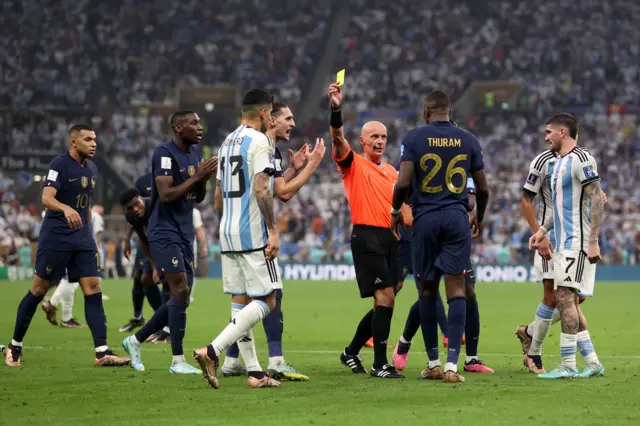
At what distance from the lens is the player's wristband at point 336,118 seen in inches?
377

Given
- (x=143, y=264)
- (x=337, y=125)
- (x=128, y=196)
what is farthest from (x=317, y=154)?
(x=143, y=264)

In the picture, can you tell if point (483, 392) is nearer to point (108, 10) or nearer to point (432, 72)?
point (432, 72)

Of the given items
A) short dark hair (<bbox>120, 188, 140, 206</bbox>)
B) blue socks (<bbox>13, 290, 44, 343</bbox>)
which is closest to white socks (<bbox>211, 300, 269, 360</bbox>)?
blue socks (<bbox>13, 290, 44, 343</bbox>)

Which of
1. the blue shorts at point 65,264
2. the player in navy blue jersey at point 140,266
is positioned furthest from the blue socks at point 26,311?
the player in navy blue jersey at point 140,266

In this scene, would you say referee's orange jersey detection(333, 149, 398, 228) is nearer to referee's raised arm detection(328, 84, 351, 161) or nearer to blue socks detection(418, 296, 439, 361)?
referee's raised arm detection(328, 84, 351, 161)

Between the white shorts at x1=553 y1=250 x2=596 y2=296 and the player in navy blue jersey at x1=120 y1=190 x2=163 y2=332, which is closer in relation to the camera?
the white shorts at x1=553 y1=250 x2=596 y2=296

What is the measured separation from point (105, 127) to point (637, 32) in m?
24.6

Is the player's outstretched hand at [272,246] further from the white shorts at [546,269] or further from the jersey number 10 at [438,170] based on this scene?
the white shorts at [546,269]

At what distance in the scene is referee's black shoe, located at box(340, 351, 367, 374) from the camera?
10.4m

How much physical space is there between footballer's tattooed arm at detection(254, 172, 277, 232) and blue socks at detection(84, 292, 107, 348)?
10.2 feet

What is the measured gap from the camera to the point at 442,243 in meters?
9.47

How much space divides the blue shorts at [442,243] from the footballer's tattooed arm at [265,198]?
4.67 feet

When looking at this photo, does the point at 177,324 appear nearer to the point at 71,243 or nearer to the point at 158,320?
the point at 158,320

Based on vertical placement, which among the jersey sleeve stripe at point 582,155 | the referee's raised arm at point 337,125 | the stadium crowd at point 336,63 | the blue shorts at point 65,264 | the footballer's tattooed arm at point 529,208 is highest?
the stadium crowd at point 336,63
